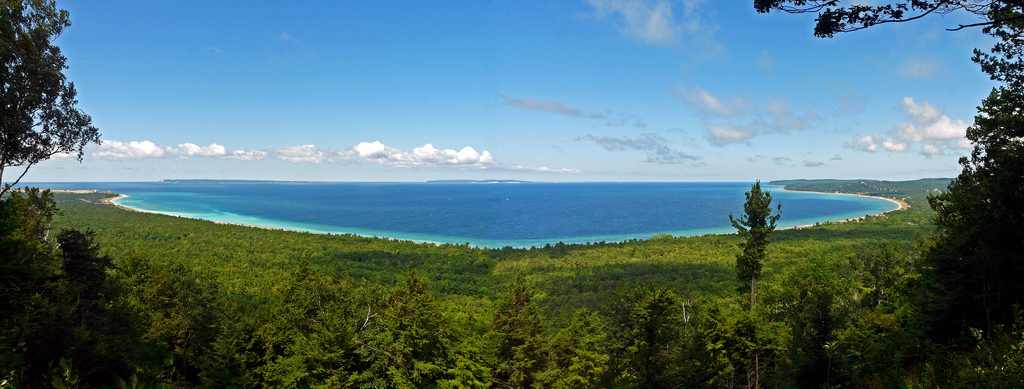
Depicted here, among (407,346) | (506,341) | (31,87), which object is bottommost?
(506,341)

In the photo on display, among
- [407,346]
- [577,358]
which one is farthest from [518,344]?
[407,346]

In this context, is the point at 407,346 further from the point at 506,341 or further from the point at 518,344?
the point at 518,344

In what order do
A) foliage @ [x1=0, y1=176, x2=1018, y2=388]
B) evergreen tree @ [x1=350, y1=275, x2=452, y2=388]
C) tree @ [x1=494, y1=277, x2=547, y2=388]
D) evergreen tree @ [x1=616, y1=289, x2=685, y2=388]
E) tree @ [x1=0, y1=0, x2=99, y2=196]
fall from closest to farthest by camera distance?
tree @ [x1=0, y1=0, x2=99, y2=196]
foliage @ [x1=0, y1=176, x2=1018, y2=388]
evergreen tree @ [x1=350, y1=275, x2=452, y2=388]
evergreen tree @ [x1=616, y1=289, x2=685, y2=388]
tree @ [x1=494, y1=277, x2=547, y2=388]

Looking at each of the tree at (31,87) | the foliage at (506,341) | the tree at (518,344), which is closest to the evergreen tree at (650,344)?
the foliage at (506,341)

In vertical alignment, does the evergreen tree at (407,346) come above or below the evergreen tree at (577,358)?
above

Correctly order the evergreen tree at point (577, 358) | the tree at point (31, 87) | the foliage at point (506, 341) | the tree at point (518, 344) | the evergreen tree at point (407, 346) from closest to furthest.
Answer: the tree at point (31, 87), the foliage at point (506, 341), the evergreen tree at point (407, 346), the evergreen tree at point (577, 358), the tree at point (518, 344)

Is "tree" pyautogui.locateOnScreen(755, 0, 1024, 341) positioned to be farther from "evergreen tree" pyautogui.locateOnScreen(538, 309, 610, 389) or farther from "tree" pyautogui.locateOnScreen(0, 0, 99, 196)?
"tree" pyautogui.locateOnScreen(0, 0, 99, 196)

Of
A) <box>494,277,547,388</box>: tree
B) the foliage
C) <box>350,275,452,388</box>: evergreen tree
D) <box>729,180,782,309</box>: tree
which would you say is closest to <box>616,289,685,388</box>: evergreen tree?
the foliage

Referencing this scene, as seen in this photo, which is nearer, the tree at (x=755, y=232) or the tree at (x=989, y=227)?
the tree at (x=989, y=227)

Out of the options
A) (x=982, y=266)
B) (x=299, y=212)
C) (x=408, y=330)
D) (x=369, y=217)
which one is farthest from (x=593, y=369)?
(x=299, y=212)

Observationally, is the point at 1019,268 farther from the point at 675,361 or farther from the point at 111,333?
the point at 111,333

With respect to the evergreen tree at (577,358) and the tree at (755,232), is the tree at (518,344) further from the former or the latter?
the tree at (755,232)
